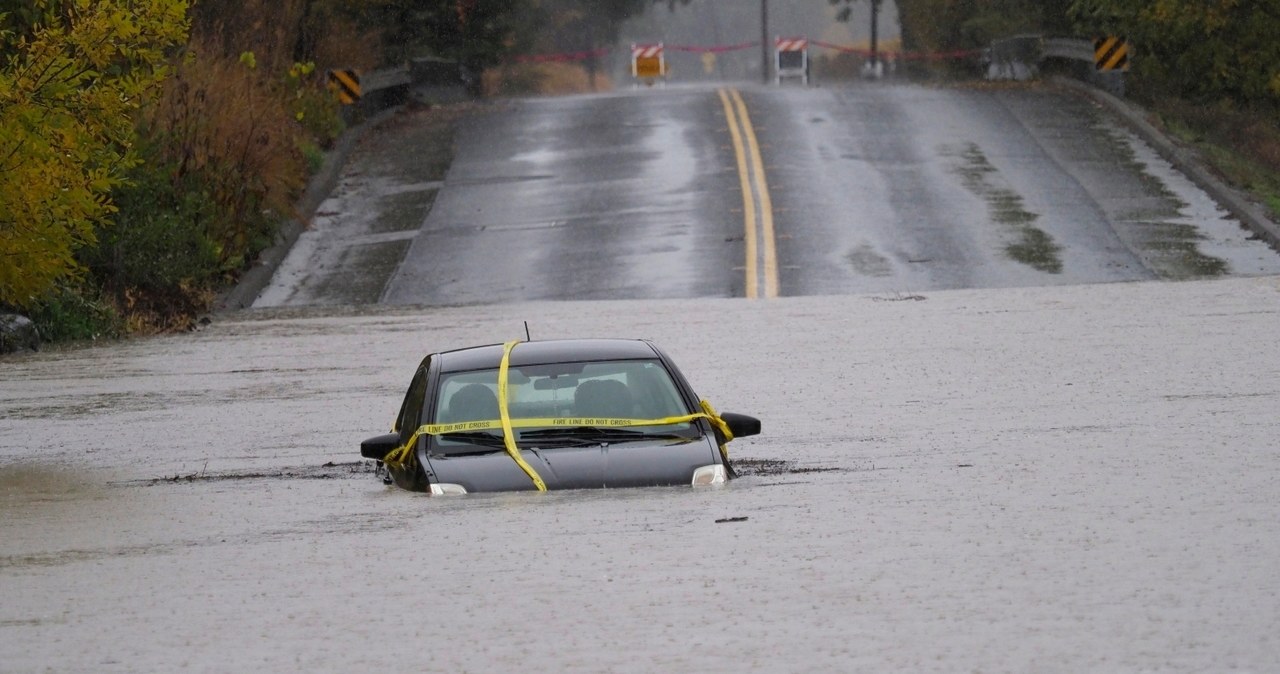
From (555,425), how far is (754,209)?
17852 mm

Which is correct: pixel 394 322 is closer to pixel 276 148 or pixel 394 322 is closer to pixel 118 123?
pixel 118 123

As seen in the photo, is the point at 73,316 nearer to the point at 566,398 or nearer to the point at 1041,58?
the point at 566,398

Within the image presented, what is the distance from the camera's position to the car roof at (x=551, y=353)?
11.6 meters

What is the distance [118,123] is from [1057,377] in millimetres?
7888

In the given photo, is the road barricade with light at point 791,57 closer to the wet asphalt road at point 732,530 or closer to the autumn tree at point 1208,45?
the autumn tree at point 1208,45

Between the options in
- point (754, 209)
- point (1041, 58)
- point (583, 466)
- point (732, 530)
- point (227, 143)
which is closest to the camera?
point (732, 530)

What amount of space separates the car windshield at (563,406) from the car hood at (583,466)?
12 centimetres

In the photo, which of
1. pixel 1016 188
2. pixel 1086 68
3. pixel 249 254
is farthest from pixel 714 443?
pixel 1086 68

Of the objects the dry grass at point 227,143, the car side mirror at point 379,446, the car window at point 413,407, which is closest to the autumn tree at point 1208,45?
the dry grass at point 227,143

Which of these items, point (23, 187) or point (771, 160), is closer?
point (23, 187)

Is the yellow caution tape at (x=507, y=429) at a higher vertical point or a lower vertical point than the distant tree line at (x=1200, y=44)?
higher

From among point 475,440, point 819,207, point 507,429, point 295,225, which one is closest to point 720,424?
point 507,429

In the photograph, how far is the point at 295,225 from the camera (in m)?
29.0

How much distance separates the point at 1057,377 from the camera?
16.4 m
